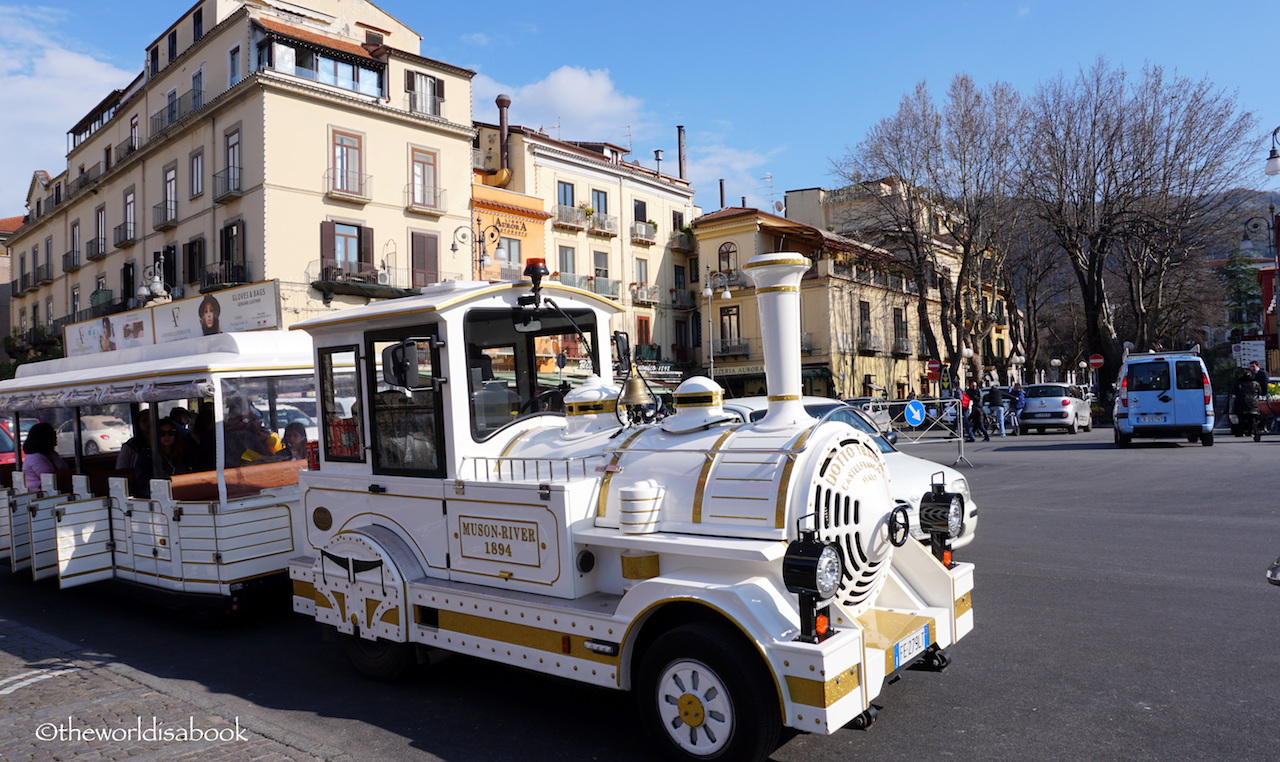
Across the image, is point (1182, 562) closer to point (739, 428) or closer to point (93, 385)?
point (739, 428)

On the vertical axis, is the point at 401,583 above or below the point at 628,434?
below

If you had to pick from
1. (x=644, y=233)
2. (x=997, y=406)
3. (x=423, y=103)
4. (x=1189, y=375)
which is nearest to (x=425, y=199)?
(x=423, y=103)

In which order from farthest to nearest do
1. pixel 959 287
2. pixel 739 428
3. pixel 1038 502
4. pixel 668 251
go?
pixel 668 251 < pixel 959 287 < pixel 1038 502 < pixel 739 428

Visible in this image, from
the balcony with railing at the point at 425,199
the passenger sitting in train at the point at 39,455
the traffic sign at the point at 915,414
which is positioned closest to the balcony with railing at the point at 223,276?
the balcony with railing at the point at 425,199

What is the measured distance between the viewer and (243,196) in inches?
1051

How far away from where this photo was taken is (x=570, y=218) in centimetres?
3856

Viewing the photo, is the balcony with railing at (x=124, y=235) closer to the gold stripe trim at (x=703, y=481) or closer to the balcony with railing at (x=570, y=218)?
the balcony with railing at (x=570, y=218)

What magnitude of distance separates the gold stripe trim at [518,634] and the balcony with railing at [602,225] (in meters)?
35.9

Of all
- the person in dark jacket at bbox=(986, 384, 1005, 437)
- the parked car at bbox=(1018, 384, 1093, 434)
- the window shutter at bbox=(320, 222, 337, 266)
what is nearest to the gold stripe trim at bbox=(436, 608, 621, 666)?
the person in dark jacket at bbox=(986, 384, 1005, 437)

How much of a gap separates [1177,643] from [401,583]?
5.00 m

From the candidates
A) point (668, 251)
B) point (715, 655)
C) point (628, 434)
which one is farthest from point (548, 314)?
point (668, 251)

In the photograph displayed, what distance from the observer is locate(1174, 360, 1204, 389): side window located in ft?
57.4

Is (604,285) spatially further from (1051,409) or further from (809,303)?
(1051,409)

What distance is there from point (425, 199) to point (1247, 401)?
25474 mm
